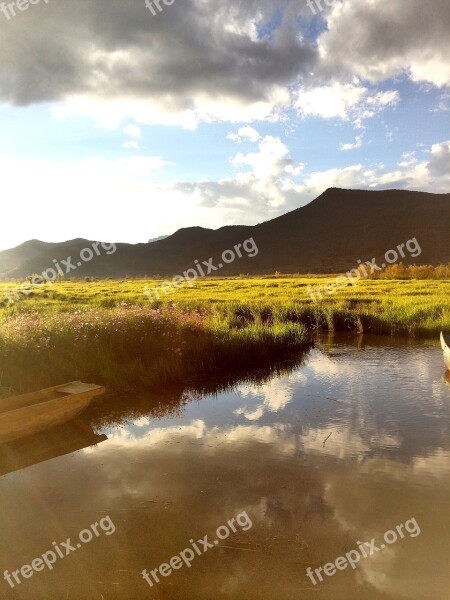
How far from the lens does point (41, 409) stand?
32.1ft

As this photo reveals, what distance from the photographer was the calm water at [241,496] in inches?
209

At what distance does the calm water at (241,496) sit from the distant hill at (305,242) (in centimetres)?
9154

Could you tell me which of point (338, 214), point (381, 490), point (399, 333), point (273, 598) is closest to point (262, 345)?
point (399, 333)

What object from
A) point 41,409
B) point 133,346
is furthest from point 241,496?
point 133,346

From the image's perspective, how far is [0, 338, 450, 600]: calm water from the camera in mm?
5316

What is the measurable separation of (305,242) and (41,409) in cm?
11940

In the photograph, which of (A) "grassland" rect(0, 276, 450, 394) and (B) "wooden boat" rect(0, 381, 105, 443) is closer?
(B) "wooden boat" rect(0, 381, 105, 443)

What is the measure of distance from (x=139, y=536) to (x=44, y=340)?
9.57 meters

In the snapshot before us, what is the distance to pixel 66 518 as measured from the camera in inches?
268

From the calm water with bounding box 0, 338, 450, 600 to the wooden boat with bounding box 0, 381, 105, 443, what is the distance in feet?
1.07

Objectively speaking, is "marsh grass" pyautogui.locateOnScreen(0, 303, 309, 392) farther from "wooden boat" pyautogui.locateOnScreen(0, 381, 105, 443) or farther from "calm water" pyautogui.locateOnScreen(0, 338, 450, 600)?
"wooden boat" pyautogui.locateOnScreen(0, 381, 105, 443)

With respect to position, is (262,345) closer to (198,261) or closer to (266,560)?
(266,560)

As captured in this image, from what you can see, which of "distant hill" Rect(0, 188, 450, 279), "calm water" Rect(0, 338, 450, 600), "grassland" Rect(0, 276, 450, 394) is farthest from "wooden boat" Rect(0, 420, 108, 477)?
"distant hill" Rect(0, 188, 450, 279)

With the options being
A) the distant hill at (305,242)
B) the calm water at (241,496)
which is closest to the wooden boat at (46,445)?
the calm water at (241,496)
